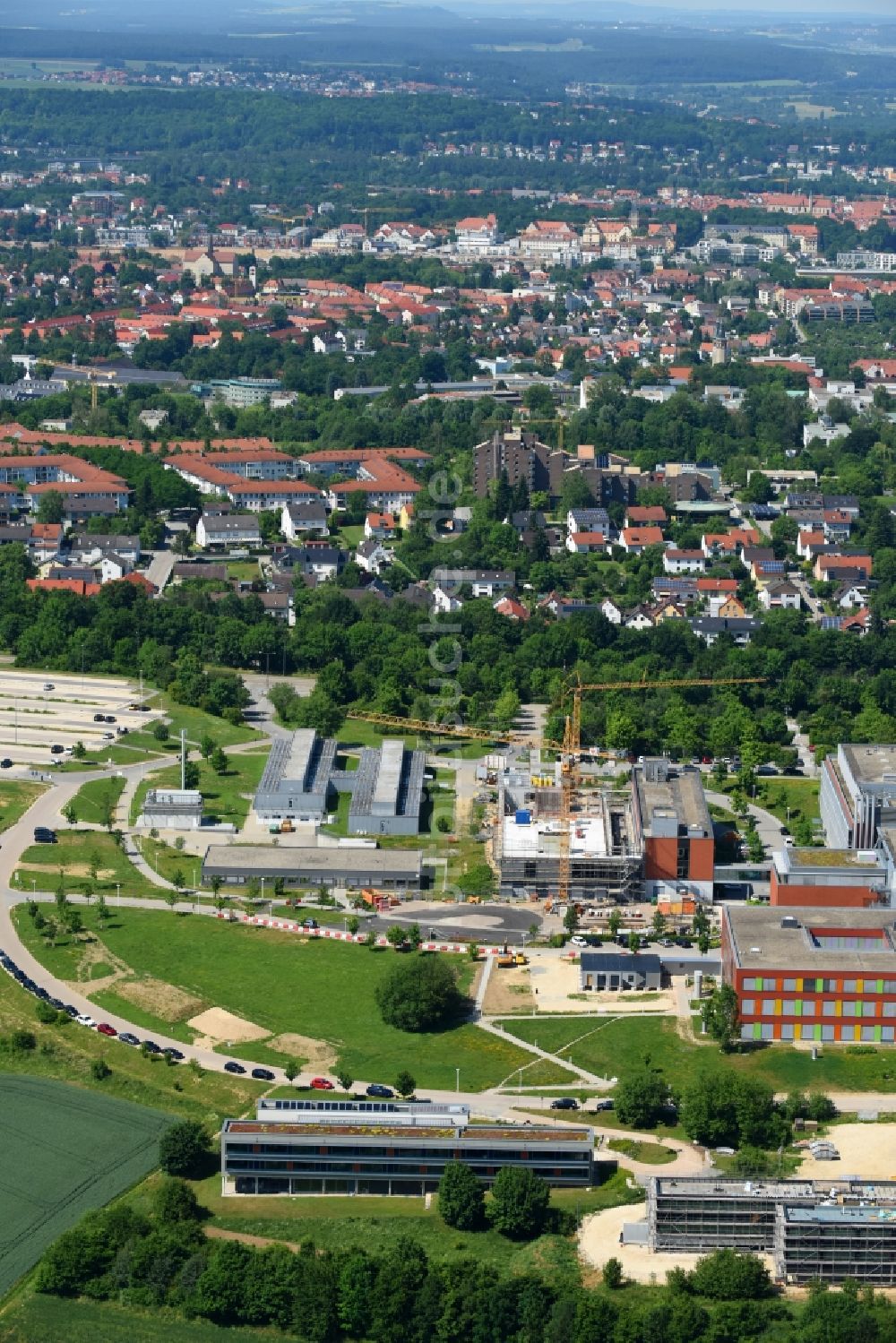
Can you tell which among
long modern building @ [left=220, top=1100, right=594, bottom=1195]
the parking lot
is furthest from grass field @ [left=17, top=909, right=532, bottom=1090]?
→ the parking lot

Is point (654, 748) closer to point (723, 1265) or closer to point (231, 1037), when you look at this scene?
point (231, 1037)

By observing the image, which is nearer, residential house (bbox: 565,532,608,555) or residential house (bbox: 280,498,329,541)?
residential house (bbox: 565,532,608,555)

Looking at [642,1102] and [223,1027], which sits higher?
[642,1102]

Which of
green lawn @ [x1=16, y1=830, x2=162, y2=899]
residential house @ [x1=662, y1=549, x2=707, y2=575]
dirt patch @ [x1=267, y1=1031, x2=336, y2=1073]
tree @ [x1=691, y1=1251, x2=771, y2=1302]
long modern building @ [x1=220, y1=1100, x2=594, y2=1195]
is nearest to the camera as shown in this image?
tree @ [x1=691, y1=1251, x2=771, y2=1302]

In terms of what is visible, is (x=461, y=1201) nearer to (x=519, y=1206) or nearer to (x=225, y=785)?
(x=519, y=1206)

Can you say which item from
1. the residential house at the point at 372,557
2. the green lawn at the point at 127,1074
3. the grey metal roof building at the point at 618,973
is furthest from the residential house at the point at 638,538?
the green lawn at the point at 127,1074

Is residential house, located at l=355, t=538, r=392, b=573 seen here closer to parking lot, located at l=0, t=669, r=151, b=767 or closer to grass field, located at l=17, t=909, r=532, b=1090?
parking lot, located at l=0, t=669, r=151, b=767

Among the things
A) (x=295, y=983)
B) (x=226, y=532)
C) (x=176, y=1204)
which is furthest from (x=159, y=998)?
(x=226, y=532)
